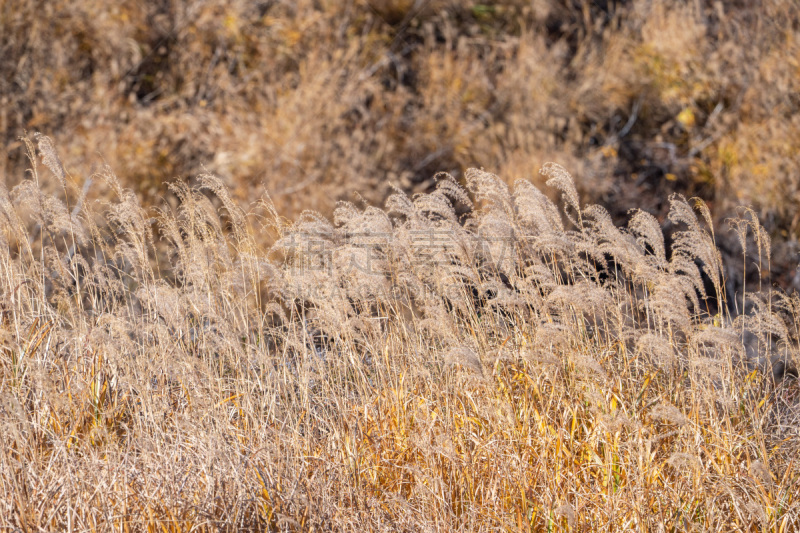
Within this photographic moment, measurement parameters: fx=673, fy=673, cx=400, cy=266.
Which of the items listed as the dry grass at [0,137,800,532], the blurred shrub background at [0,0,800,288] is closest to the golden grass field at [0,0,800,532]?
the dry grass at [0,137,800,532]

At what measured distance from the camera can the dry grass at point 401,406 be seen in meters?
2.57

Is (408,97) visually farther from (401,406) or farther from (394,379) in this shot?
(401,406)

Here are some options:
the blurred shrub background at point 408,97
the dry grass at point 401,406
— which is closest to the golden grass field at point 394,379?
the dry grass at point 401,406

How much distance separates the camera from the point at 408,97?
332 inches

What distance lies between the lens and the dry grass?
2568mm

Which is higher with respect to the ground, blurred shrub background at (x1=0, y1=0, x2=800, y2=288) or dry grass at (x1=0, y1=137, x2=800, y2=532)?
blurred shrub background at (x1=0, y1=0, x2=800, y2=288)

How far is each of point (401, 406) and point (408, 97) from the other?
19.8 feet

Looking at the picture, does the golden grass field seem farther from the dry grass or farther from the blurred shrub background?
the blurred shrub background

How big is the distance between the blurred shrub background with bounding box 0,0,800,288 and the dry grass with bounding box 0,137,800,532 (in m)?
3.92

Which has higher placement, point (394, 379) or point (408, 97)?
point (408, 97)

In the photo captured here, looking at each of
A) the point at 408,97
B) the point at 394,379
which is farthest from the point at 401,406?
the point at 408,97

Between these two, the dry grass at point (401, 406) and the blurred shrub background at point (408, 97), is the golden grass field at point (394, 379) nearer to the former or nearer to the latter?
the dry grass at point (401, 406)

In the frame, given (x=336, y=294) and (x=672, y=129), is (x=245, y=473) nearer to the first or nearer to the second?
(x=336, y=294)

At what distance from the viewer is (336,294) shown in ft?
10.7
